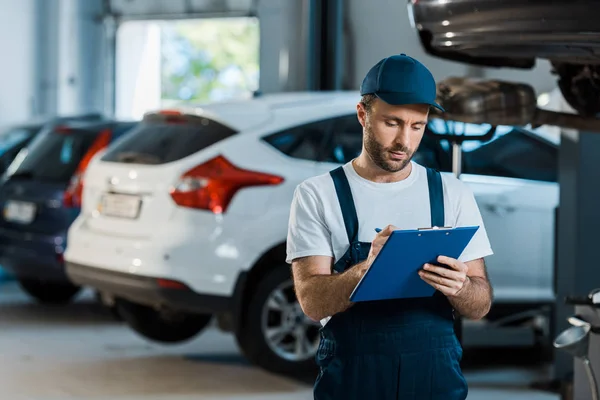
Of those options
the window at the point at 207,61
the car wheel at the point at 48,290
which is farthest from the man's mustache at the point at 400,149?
the window at the point at 207,61

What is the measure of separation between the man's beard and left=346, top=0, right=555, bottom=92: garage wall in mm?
4947

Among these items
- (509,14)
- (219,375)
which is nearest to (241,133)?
(219,375)

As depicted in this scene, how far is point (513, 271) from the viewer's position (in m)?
7.02

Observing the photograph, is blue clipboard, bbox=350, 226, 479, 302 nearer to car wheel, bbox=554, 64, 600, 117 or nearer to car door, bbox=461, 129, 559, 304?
car wheel, bbox=554, 64, 600, 117

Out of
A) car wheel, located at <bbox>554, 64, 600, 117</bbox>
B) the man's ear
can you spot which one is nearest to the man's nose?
the man's ear

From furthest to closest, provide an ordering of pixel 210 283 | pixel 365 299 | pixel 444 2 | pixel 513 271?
pixel 513 271
pixel 210 283
pixel 444 2
pixel 365 299

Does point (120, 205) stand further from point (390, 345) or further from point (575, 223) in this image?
point (390, 345)

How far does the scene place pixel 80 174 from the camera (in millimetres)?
8992

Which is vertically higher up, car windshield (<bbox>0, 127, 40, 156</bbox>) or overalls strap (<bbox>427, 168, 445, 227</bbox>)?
overalls strap (<bbox>427, 168, 445, 227</bbox>)

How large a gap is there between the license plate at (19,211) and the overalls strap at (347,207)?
253 inches

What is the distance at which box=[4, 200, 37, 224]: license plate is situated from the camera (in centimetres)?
903

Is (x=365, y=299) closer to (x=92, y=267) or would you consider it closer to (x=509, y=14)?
(x=509, y=14)

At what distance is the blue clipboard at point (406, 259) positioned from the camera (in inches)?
105

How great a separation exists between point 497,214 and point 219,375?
6.09 ft
